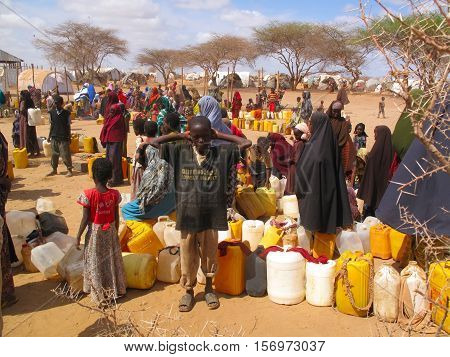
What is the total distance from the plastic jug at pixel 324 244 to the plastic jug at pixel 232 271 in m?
0.86

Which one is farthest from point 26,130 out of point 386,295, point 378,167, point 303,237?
point 386,295

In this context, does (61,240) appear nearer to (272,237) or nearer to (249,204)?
(272,237)

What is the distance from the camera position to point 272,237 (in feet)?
14.8

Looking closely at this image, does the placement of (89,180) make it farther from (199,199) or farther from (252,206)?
(199,199)

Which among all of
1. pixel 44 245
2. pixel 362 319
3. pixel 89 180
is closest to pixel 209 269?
pixel 362 319

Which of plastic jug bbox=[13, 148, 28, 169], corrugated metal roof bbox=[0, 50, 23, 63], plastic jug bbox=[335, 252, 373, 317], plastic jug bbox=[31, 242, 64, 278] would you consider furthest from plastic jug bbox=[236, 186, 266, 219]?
corrugated metal roof bbox=[0, 50, 23, 63]

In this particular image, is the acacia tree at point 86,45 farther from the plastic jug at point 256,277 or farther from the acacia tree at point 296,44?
the plastic jug at point 256,277

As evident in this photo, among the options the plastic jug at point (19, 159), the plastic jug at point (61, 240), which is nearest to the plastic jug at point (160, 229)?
the plastic jug at point (61, 240)

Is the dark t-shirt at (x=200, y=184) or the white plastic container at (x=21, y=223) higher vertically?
the dark t-shirt at (x=200, y=184)

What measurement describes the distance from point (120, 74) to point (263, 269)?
152 ft

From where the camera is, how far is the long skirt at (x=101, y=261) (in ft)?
12.1

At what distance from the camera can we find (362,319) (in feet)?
11.7

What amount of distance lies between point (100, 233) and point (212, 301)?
1094 millimetres

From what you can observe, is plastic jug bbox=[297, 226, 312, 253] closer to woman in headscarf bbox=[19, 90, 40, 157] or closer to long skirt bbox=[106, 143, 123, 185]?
long skirt bbox=[106, 143, 123, 185]
